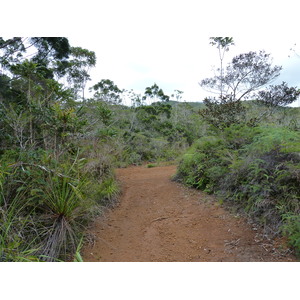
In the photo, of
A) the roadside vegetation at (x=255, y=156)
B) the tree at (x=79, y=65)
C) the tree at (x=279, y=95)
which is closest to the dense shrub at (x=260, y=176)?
the roadside vegetation at (x=255, y=156)

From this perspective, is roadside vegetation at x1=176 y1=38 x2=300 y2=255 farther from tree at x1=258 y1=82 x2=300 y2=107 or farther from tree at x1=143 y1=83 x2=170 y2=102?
tree at x1=143 y1=83 x2=170 y2=102

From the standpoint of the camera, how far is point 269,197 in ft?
10.3

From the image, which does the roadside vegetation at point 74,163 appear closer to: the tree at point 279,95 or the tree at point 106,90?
the tree at point 279,95

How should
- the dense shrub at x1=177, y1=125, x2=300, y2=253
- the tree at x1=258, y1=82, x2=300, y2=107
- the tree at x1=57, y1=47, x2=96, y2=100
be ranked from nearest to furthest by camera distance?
the dense shrub at x1=177, y1=125, x2=300, y2=253 → the tree at x1=258, y1=82, x2=300, y2=107 → the tree at x1=57, y1=47, x2=96, y2=100

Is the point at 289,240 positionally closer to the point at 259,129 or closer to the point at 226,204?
the point at 226,204

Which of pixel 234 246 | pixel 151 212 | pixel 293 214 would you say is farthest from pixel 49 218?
pixel 293 214

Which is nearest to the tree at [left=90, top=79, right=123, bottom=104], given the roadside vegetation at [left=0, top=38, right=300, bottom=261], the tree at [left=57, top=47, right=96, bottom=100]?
the tree at [left=57, top=47, right=96, bottom=100]

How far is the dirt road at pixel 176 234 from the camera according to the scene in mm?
2580

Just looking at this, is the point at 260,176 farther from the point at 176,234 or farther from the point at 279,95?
the point at 279,95

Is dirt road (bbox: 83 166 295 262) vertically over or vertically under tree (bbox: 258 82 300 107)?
under

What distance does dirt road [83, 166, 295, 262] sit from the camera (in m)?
2.58

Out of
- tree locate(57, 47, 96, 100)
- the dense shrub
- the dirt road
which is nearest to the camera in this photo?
the dirt road

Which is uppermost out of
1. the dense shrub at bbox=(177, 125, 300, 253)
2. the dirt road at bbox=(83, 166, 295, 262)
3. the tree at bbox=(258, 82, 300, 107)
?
the tree at bbox=(258, 82, 300, 107)

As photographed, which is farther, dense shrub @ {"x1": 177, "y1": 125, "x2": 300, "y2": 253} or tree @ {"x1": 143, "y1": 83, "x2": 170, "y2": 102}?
tree @ {"x1": 143, "y1": 83, "x2": 170, "y2": 102}
